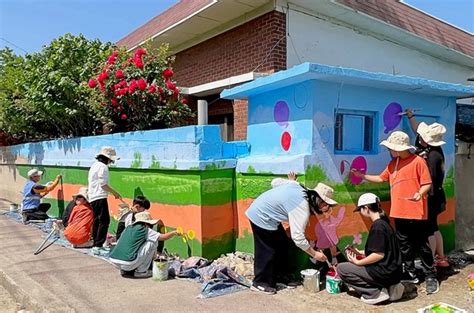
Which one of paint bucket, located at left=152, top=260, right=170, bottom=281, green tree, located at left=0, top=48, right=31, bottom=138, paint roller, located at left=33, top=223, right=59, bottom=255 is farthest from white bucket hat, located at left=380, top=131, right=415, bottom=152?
green tree, located at left=0, top=48, right=31, bottom=138

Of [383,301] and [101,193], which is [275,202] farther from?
[101,193]

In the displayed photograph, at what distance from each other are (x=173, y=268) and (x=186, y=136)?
1.73 m

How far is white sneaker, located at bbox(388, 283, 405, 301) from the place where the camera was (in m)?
4.32

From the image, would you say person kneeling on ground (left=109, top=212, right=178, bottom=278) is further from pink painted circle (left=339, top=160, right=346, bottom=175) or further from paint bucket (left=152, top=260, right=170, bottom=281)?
pink painted circle (left=339, top=160, right=346, bottom=175)

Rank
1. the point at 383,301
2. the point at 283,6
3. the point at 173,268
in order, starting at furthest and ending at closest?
the point at 283,6
the point at 173,268
the point at 383,301

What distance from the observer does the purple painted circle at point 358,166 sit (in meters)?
5.21

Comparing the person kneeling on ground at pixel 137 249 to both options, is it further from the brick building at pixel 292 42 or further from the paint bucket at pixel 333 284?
the brick building at pixel 292 42

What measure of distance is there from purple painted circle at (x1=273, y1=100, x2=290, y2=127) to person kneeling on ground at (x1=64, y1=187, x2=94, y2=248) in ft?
11.6

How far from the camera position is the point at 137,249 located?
5.16m

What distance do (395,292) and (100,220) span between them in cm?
451

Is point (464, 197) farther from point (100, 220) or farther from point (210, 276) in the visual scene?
point (100, 220)

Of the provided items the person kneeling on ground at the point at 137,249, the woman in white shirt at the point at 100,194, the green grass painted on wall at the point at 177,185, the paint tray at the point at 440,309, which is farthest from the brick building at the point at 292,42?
the paint tray at the point at 440,309

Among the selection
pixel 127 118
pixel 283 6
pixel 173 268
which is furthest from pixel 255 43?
pixel 173 268

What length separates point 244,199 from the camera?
5.63 metres
